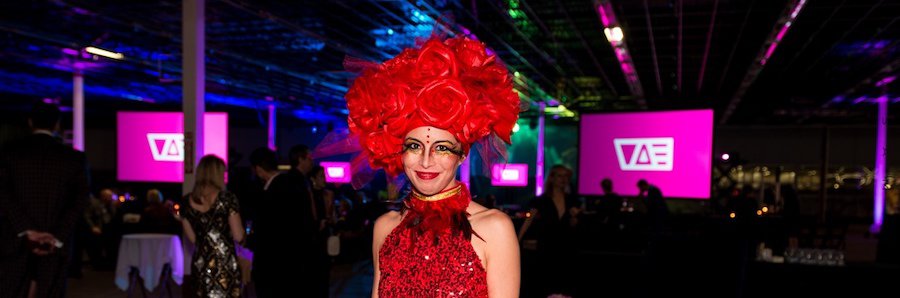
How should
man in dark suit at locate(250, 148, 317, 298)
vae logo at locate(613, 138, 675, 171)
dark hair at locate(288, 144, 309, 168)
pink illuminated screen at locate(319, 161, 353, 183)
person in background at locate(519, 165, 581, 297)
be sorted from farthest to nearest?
pink illuminated screen at locate(319, 161, 353, 183) → vae logo at locate(613, 138, 675, 171) → person in background at locate(519, 165, 581, 297) → dark hair at locate(288, 144, 309, 168) → man in dark suit at locate(250, 148, 317, 298)

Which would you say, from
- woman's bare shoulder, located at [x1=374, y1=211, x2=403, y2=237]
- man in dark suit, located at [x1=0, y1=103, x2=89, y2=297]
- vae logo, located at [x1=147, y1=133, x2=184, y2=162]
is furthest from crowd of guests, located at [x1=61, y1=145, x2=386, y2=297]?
woman's bare shoulder, located at [x1=374, y1=211, x2=403, y2=237]

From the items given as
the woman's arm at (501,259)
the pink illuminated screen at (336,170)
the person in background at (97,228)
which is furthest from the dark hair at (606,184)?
the pink illuminated screen at (336,170)

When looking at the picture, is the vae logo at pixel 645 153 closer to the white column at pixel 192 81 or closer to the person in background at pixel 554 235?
the person in background at pixel 554 235

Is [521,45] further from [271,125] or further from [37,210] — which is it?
[271,125]

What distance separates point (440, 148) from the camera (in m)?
1.79

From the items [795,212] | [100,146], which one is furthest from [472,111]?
[100,146]

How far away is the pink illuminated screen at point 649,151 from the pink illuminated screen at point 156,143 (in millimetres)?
4721

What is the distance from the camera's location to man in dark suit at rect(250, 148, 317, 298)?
483 cm

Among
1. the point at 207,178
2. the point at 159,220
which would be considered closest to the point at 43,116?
the point at 207,178

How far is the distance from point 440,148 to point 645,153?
24.1 ft

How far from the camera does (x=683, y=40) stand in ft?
31.3

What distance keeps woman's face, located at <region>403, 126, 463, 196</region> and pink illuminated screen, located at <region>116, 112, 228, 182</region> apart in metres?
6.19

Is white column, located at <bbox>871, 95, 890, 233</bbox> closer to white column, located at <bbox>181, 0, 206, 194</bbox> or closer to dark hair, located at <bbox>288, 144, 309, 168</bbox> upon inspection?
dark hair, located at <bbox>288, 144, 309, 168</bbox>

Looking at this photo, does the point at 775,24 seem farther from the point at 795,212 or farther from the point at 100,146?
the point at 100,146
